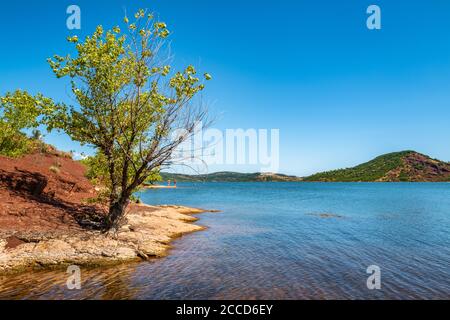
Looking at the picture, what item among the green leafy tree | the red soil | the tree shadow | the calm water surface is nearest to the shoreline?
the calm water surface

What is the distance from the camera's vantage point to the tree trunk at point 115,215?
934 inches

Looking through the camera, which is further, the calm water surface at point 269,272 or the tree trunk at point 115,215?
the tree trunk at point 115,215

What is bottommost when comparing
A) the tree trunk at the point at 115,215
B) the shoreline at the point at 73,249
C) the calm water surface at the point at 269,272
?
the calm water surface at the point at 269,272

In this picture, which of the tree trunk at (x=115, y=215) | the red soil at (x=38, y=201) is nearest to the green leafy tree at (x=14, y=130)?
the red soil at (x=38, y=201)


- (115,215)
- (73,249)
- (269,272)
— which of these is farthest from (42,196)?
(269,272)

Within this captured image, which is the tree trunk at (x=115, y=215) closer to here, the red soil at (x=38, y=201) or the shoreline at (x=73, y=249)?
the shoreline at (x=73, y=249)

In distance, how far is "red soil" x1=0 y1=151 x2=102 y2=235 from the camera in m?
21.6

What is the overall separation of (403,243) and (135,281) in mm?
25486

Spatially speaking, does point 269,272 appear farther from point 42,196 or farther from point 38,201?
point 42,196

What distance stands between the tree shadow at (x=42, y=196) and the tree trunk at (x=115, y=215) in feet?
2.46

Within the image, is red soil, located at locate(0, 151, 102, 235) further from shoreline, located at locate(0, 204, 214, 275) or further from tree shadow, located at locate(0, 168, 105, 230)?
shoreline, located at locate(0, 204, 214, 275)

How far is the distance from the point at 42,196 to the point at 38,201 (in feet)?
7.30

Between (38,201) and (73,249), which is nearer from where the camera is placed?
(73,249)

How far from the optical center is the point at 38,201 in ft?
84.3
